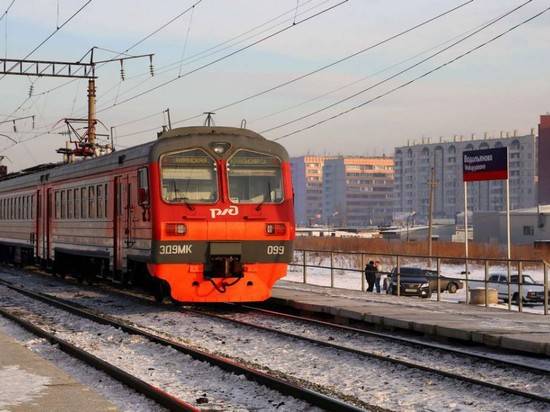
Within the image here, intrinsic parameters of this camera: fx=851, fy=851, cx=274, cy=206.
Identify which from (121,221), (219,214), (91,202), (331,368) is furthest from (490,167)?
(331,368)

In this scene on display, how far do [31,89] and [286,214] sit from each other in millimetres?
19327

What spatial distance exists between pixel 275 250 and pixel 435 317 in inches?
129

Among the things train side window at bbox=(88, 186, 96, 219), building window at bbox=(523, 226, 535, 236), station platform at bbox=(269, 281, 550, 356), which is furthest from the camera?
building window at bbox=(523, 226, 535, 236)

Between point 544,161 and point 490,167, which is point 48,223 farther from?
point 544,161

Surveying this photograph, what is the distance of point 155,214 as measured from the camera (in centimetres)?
1512

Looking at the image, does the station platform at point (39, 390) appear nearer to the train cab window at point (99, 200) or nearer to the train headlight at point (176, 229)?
the train headlight at point (176, 229)

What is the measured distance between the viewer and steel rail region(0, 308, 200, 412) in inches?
295

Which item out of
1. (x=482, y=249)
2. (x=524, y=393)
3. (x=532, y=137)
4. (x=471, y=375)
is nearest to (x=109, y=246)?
(x=471, y=375)

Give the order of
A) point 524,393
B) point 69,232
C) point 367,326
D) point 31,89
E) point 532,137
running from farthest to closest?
point 532,137, point 31,89, point 69,232, point 367,326, point 524,393

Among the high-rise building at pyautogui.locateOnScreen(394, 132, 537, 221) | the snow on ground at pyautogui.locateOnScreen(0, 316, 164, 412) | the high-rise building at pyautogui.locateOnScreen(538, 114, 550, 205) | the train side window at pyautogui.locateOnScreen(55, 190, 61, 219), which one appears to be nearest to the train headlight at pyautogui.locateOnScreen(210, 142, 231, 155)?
the snow on ground at pyautogui.locateOnScreen(0, 316, 164, 412)

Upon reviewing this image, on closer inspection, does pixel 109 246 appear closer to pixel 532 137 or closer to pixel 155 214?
pixel 155 214

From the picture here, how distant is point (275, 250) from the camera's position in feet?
52.1

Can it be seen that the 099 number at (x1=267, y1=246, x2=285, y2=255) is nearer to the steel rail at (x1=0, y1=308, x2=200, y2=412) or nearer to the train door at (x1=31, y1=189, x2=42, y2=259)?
the steel rail at (x1=0, y1=308, x2=200, y2=412)

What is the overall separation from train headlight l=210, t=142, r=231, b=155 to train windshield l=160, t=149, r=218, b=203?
0.20 meters
